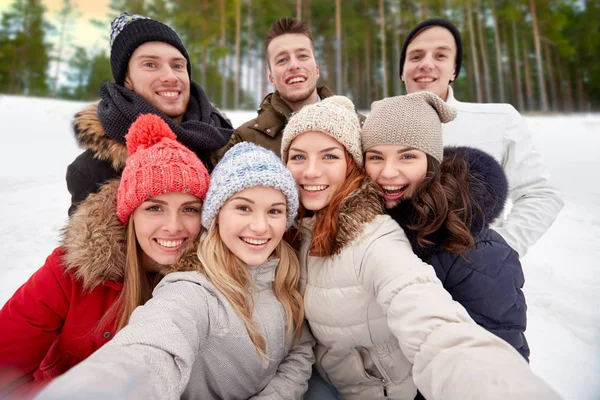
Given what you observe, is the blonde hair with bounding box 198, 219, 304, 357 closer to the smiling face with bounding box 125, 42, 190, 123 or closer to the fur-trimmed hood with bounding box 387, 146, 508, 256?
the fur-trimmed hood with bounding box 387, 146, 508, 256

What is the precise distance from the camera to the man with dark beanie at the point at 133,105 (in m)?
2.27

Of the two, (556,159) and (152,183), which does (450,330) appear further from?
(556,159)

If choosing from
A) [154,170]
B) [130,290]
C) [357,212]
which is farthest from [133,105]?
[357,212]

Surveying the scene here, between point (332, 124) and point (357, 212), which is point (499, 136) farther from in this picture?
point (357, 212)

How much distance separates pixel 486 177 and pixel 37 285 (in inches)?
94.1

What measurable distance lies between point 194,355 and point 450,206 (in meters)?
1.35

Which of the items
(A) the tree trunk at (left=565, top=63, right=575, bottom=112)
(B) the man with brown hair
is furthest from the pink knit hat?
(A) the tree trunk at (left=565, top=63, right=575, bottom=112)

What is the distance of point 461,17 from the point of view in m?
20.6

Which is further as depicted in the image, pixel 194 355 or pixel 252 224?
pixel 252 224

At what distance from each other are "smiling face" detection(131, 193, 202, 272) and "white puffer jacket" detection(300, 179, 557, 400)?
2.22 feet

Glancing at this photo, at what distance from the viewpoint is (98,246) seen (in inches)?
66.4

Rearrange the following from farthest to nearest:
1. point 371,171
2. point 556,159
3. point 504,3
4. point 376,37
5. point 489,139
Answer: point 376,37, point 504,3, point 556,159, point 489,139, point 371,171

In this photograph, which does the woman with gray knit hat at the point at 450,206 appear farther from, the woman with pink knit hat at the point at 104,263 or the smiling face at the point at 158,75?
the smiling face at the point at 158,75

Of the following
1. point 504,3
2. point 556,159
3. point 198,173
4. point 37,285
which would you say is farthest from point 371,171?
point 504,3
